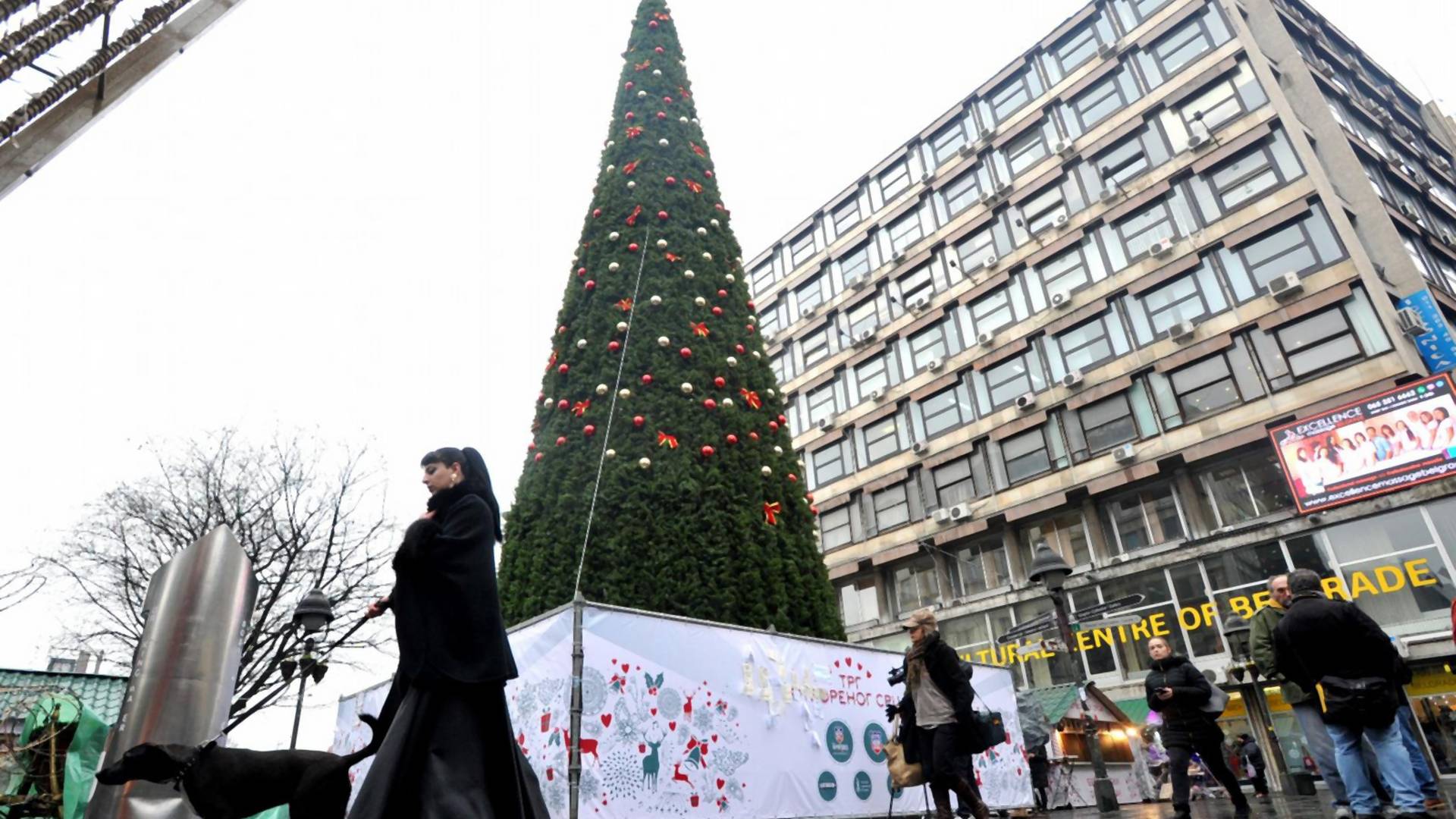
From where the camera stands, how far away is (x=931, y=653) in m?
5.92

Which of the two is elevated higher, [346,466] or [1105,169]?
[1105,169]

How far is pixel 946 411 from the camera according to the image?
29.9 meters

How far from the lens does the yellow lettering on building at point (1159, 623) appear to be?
72.2 ft

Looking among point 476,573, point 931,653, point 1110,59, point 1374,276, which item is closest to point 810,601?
point 931,653

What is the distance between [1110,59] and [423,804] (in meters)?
33.0

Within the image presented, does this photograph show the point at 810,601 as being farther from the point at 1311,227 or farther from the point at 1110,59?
the point at 1110,59

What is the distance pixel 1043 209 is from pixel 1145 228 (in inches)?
159

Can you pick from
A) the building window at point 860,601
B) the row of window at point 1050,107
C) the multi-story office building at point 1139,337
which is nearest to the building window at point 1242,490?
the multi-story office building at point 1139,337

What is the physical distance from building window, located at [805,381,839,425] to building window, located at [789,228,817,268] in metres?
7.30

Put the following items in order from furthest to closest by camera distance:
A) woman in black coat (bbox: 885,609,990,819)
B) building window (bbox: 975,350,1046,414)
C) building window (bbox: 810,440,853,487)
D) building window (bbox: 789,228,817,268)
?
building window (bbox: 789,228,817,268)
building window (bbox: 810,440,853,487)
building window (bbox: 975,350,1046,414)
woman in black coat (bbox: 885,609,990,819)

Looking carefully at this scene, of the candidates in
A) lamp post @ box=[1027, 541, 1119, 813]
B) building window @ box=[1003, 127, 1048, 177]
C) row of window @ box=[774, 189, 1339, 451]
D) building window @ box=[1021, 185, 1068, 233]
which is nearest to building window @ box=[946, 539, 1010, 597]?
row of window @ box=[774, 189, 1339, 451]

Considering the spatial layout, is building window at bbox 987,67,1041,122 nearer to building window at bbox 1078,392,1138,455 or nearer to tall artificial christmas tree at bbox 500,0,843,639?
building window at bbox 1078,392,1138,455

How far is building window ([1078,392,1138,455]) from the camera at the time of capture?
24500mm

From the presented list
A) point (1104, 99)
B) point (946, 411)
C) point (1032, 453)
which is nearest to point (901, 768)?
point (1032, 453)
